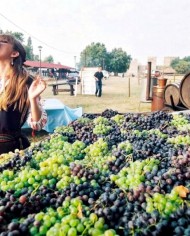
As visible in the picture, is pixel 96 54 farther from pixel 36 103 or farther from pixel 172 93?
pixel 36 103

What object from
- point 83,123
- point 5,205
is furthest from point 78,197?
point 83,123

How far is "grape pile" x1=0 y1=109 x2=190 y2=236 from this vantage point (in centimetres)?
121

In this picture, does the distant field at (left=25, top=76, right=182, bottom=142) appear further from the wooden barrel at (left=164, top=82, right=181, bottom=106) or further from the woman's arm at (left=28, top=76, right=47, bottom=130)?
the woman's arm at (left=28, top=76, right=47, bottom=130)

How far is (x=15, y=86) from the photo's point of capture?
2.66 m

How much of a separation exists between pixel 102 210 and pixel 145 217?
0.20m

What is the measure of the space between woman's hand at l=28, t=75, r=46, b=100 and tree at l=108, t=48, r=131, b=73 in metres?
86.2

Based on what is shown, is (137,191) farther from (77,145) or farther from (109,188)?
(77,145)

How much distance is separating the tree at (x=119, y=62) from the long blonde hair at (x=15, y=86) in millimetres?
85999

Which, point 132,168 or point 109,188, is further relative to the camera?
point 132,168

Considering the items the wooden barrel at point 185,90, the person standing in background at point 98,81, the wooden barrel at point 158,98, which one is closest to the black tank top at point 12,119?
the wooden barrel at point 185,90

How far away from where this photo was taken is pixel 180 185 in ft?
5.02

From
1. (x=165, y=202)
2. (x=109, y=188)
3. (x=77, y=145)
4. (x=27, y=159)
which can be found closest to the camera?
(x=165, y=202)

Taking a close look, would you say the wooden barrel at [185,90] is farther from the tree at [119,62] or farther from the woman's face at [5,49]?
the tree at [119,62]

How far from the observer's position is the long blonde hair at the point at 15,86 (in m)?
2.63
